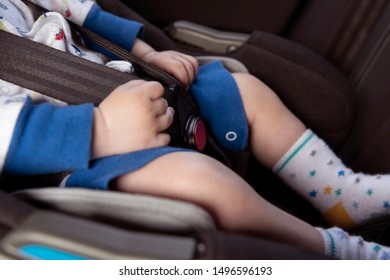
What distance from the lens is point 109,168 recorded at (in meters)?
0.69

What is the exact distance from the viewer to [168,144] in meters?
0.79

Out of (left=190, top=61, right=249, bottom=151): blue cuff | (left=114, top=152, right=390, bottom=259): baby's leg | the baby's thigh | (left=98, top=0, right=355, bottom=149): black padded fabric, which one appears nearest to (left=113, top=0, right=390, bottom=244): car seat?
(left=98, top=0, right=355, bottom=149): black padded fabric

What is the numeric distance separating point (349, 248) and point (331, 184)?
0.60ft

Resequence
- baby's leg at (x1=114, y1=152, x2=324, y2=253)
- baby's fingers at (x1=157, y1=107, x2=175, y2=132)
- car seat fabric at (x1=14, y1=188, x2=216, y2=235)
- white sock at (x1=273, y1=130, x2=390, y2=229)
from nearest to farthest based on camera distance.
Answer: car seat fabric at (x1=14, y1=188, x2=216, y2=235), baby's leg at (x1=114, y1=152, x2=324, y2=253), baby's fingers at (x1=157, y1=107, x2=175, y2=132), white sock at (x1=273, y1=130, x2=390, y2=229)

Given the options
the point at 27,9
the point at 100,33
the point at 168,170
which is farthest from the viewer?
the point at 100,33

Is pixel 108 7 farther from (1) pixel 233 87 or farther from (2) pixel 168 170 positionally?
(2) pixel 168 170

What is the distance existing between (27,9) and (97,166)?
0.40 metres

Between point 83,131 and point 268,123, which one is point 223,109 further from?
point 83,131

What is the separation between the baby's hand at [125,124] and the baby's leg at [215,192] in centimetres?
5

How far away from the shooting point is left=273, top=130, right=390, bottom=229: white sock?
87 cm

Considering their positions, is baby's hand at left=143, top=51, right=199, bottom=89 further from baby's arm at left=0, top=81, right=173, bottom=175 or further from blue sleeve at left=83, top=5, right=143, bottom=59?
baby's arm at left=0, top=81, right=173, bottom=175

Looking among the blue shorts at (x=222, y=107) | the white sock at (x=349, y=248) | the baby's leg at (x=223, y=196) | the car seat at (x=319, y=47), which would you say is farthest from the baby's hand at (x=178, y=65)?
the white sock at (x=349, y=248)

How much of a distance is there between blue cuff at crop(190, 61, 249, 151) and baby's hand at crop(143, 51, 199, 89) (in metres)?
0.03
